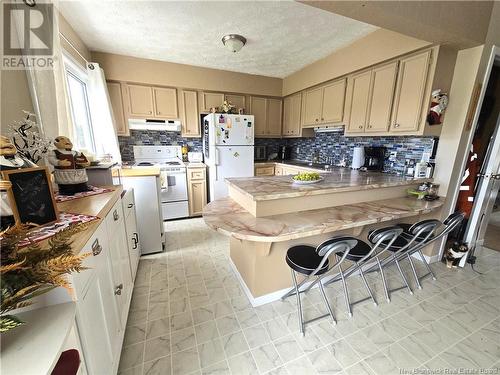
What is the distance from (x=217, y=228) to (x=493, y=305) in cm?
246

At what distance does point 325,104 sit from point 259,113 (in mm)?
1373

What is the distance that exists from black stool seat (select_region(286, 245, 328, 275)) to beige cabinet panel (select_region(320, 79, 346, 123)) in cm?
222

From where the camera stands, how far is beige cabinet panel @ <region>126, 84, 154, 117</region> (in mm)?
3354

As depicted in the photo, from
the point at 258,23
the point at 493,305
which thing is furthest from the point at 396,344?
the point at 258,23

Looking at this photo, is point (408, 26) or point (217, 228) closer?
point (217, 228)

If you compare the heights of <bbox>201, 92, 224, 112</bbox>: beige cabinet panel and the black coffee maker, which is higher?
<bbox>201, 92, 224, 112</bbox>: beige cabinet panel

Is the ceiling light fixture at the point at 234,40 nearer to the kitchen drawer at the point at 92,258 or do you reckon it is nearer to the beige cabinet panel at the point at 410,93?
the beige cabinet panel at the point at 410,93

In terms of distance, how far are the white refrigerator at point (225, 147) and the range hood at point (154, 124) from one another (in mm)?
509

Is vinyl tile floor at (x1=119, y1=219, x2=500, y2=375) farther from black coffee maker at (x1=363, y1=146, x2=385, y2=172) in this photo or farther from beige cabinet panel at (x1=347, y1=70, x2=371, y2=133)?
beige cabinet panel at (x1=347, y1=70, x2=371, y2=133)

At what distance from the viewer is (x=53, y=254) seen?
0.67m

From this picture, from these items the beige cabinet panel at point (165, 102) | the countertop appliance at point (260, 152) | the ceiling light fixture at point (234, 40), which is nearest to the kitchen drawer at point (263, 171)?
the countertop appliance at point (260, 152)

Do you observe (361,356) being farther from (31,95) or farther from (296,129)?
(296,129)

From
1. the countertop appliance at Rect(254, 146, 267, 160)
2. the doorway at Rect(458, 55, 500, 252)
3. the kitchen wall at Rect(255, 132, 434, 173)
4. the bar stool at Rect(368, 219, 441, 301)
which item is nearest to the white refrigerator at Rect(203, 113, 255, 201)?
the countertop appliance at Rect(254, 146, 267, 160)

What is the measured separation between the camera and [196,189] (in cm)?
372
